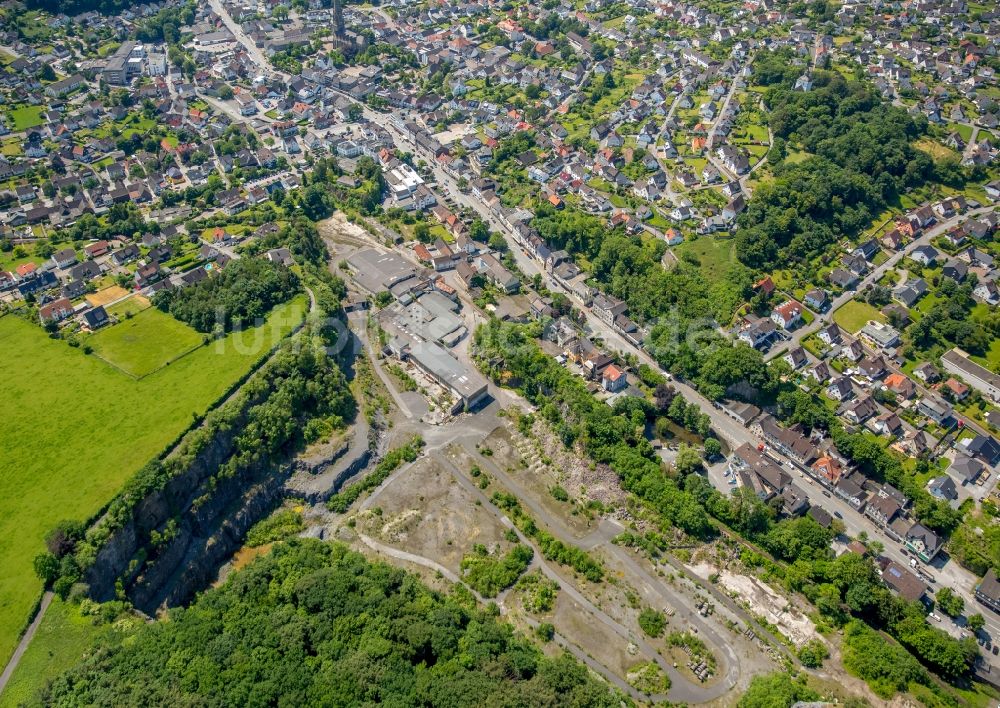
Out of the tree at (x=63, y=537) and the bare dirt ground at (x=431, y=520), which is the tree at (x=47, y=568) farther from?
the bare dirt ground at (x=431, y=520)

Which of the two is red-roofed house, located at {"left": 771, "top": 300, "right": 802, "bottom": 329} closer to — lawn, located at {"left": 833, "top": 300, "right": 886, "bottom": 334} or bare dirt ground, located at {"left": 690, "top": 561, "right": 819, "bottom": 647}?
lawn, located at {"left": 833, "top": 300, "right": 886, "bottom": 334}

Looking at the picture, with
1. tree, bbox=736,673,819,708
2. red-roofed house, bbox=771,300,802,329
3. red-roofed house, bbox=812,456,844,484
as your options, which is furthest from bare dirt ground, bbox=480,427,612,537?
red-roofed house, bbox=771,300,802,329

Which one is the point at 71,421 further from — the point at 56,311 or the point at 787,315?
the point at 787,315

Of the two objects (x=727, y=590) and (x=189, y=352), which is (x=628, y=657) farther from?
(x=189, y=352)

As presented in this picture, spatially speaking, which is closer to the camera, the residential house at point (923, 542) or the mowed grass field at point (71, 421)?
the mowed grass field at point (71, 421)

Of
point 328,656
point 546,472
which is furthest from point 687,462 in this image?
point 328,656

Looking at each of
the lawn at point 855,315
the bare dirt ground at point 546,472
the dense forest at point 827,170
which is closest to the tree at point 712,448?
the bare dirt ground at point 546,472

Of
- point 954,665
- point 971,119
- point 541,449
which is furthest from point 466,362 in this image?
point 971,119
